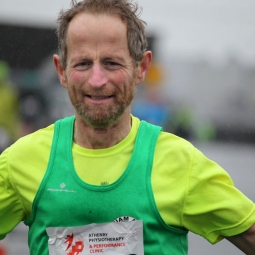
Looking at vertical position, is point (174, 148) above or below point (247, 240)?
above

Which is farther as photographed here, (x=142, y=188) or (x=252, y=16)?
(x=252, y=16)

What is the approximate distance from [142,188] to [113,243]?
249mm

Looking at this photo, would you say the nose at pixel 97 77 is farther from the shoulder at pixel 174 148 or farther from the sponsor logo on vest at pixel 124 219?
the sponsor logo on vest at pixel 124 219

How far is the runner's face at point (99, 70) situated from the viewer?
2.82 metres

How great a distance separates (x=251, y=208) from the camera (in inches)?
113

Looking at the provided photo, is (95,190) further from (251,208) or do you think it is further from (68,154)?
(251,208)

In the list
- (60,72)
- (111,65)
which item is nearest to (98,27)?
(111,65)

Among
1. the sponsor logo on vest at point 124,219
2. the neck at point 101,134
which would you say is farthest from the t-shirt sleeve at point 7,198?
the sponsor logo on vest at point 124,219

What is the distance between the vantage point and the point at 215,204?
284 cm

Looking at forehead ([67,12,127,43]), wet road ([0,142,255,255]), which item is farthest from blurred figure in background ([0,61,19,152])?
forehead ([67,12,127,43])

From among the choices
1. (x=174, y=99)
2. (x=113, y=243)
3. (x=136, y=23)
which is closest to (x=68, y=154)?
(x=113, y=243)

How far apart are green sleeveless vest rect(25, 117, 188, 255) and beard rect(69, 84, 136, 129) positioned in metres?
0.17

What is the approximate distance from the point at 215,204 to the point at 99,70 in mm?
683

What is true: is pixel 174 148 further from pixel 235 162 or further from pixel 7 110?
pixel 235 162
